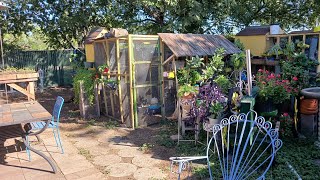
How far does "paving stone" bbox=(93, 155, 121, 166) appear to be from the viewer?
4.02 m

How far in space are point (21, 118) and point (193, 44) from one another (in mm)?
3689

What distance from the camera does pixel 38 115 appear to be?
3615 mm

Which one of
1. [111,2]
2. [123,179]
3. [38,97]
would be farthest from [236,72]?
[38,97]

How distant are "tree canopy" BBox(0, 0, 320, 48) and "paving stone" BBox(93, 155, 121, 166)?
5.46m

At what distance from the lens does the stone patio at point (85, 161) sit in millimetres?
3615

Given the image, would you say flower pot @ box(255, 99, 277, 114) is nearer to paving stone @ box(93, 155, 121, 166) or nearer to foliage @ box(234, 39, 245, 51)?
paving stone @ box(93, 155, 121, 166)

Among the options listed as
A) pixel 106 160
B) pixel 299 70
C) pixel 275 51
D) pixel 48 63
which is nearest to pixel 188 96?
pixel 106 160

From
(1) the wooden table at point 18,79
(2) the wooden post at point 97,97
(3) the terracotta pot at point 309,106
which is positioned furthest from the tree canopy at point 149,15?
(3) the terracotta pot at point 309,106

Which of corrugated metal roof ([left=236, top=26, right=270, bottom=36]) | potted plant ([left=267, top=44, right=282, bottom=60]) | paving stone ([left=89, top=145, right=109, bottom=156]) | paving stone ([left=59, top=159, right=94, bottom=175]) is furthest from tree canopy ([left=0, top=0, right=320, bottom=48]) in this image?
paving stone ([left=59, top=159, right=94, bottom=175])

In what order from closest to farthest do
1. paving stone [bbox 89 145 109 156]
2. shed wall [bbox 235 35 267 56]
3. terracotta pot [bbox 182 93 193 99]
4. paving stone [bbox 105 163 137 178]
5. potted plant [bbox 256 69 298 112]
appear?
1. paving stone [bbox 105 163 137 178]
2. potted plant [bbox 256 69 298 112]
3. paving stone [bbox 89 145 109 156]
4. terracotta pot [bbox 182 93 193 99]
5. shed wall [bbox 235 35 267 56]

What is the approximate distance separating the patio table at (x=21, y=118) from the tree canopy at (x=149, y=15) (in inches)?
209

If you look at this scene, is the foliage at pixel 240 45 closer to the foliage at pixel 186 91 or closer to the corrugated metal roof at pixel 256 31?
the corrugated metal roof at pixel 256 31

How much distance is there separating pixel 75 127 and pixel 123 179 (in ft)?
9.40

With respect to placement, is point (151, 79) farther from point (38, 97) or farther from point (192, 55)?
point (38, 97)
